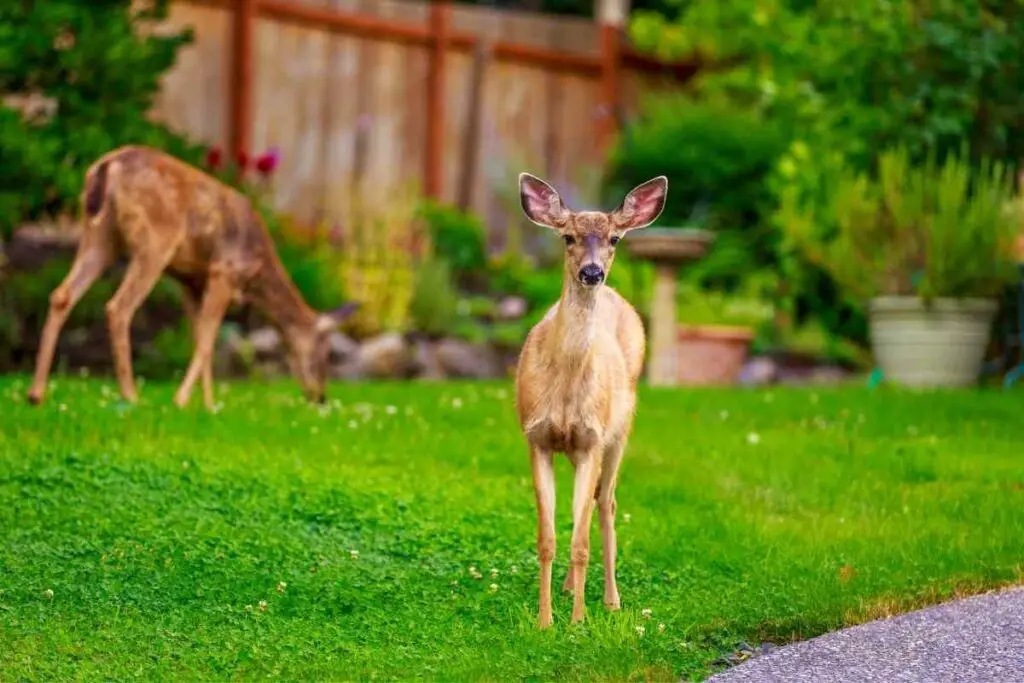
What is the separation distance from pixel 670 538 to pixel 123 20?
681cm

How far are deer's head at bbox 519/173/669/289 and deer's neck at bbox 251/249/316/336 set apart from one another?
498 cm

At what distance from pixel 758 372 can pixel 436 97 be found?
4513mm

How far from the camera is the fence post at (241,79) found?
15.6m

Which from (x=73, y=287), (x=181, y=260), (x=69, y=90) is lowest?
(x=73, y=287)

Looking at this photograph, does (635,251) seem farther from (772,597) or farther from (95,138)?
(772,597)

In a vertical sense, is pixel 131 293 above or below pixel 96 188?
below

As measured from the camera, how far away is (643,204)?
6461mm

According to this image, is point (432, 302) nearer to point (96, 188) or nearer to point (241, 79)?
point (241, 79)

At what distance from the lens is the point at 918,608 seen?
682cm

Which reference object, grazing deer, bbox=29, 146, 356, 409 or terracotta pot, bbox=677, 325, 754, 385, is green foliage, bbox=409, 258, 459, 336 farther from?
grazing deer, bbox=29, 146, 356, 409

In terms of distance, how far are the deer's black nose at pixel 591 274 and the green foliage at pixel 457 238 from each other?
10.7 metres

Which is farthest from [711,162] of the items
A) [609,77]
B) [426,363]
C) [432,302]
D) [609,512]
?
[609,512]

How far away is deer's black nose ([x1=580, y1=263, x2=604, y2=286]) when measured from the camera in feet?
19.6

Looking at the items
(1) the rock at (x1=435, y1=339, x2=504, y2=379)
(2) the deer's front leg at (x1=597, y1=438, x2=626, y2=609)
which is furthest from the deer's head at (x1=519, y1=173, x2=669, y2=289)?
(1) the rock at (x1=435, y1=339, x2=504, y2=379)
